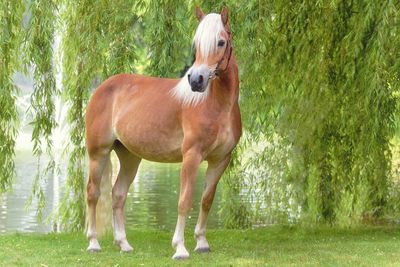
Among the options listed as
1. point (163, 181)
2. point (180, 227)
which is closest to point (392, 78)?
point (180, 227)

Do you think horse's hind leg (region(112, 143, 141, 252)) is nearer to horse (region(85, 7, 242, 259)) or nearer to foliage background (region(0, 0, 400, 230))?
horse (region(85, 7, 242, 259))

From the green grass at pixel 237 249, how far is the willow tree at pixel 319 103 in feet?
2.36

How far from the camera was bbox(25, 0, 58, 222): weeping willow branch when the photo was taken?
9453 mm

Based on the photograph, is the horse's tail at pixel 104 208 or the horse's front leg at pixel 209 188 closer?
the horse's front leg at pixel 209 188

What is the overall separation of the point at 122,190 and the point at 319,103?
3075 millimetres

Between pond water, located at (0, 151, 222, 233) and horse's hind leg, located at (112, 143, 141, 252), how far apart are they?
2.73 m

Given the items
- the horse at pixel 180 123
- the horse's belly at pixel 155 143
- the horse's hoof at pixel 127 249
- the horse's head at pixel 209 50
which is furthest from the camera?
the horse's hoof at pixel 127 249

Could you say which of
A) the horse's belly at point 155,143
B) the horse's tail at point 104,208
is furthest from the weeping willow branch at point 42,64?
the horse's belly at point 155,143

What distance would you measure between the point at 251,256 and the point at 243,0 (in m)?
2.68

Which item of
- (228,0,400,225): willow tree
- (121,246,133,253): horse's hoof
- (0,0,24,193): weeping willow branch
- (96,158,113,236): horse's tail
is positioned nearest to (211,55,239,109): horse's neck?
(228,0,400,225): willow tree

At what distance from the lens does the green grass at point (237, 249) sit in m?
7.41

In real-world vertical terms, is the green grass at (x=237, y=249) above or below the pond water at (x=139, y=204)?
above

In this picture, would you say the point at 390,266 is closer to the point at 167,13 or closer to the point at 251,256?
the point at 251,256

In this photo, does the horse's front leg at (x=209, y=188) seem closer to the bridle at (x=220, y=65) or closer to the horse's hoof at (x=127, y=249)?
the horse's hoof at (x=127, y=249)
